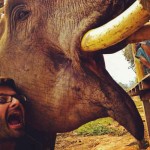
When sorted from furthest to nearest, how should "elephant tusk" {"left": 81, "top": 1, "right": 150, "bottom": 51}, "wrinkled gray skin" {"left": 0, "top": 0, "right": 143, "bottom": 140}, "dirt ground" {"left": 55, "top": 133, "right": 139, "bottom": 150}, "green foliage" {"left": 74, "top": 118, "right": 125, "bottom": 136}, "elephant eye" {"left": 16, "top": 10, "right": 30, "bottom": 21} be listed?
"green foliage" {"left": 74, "top": 118, "right": 125, "bottom": 136} → "dirt ground" {"left": 55, "top": 133, "right": 139, "bottom": 150} → "elephant eye" {"left": 16, "top": 10, "right": 30, "bottom": 21} → "wrinkled gray skin" {"left": 0, "top": 0, "right": 143, "bottom": 140} → "elephant tusk" {"left": 81, "top": 1, "right": 150, "bottom": 51}

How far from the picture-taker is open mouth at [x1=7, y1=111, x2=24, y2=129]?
2003 mm

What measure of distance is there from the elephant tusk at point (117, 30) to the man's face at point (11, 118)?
71 centimetres

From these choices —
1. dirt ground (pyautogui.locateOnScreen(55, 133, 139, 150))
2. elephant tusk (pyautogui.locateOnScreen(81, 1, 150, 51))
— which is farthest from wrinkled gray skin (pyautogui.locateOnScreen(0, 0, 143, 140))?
dirt ground (pyautogui.locateOnScreen(55, 133, 139, 150))

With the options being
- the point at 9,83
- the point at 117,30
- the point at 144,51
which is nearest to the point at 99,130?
the point at 144,51

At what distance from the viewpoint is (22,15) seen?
2145mm

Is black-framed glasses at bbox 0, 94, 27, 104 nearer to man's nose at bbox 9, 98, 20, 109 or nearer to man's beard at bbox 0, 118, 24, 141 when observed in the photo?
man's nose at bbox 9, 98, 20, 109

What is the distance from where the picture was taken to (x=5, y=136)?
2.00m

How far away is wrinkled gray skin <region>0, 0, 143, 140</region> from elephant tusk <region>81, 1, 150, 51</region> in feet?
0.43

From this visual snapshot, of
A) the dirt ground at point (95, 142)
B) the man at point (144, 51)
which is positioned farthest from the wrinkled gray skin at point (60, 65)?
the dirt ground at point (95, 142)

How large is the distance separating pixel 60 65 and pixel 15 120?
1.80 ft

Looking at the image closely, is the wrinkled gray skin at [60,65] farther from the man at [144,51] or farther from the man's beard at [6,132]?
the man at [144,51]

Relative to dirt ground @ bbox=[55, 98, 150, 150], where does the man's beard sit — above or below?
above

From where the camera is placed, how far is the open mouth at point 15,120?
200 centimetres

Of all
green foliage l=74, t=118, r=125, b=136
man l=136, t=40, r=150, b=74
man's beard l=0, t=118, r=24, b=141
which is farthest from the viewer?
green foliage l=74, t=118, r=125, b=136
